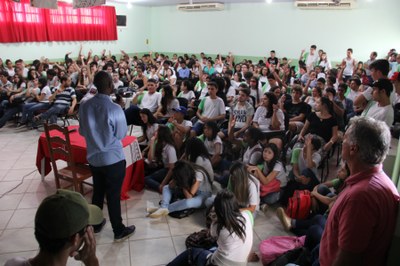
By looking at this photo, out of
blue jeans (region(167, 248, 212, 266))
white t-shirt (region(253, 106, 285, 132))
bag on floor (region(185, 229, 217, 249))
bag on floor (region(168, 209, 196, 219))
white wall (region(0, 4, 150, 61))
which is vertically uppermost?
white wall (region(0, 4, 150, 61))

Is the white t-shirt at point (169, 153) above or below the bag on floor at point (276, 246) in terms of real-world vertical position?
above

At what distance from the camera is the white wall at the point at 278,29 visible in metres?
9.38

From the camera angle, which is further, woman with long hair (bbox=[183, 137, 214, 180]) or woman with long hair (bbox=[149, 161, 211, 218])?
woman with long hair (bbox=[183, 137, 214, 180])

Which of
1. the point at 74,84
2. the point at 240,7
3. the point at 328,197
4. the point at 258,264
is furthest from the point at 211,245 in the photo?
the point at 240,7

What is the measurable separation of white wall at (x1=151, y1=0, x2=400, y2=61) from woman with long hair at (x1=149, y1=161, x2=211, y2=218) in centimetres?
874

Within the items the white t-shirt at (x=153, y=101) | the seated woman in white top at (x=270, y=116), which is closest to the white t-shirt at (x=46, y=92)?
the white t-shirt at (x=153, y=101)

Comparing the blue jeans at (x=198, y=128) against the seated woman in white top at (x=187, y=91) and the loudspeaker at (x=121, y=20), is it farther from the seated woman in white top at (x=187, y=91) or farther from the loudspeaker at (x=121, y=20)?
the loudspeaker at (x=121, y=20)

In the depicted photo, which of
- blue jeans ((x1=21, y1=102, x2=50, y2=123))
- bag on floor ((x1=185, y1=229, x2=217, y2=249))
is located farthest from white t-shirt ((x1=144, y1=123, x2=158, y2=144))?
blue jeans ((x1=21, y1=102, x2=50, y2=123))

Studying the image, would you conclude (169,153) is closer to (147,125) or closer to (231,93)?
(147,125)

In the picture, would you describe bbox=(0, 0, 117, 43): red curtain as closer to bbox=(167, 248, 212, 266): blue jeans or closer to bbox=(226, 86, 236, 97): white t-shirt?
bbox=(226, 86, 236, 97): white t-shirt

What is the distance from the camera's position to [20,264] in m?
1.09

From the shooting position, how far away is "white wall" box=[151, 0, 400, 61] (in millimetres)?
9383

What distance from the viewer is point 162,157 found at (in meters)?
3.86

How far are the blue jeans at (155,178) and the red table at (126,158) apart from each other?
3.0 inches
